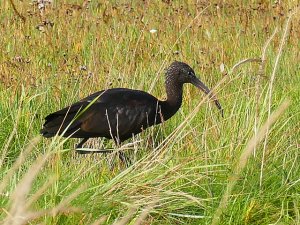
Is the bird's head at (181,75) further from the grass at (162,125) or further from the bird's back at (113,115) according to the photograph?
the bird's back at (113,115)

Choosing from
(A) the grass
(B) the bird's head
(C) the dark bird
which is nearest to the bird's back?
(C) the dark bird

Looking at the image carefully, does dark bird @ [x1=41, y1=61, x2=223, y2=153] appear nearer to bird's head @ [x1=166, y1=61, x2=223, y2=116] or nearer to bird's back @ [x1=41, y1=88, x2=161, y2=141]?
bird's back @ [x1=41, y1=88, x2=161, y2=141]

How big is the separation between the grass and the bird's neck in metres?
0.08

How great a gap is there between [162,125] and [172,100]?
0.74m

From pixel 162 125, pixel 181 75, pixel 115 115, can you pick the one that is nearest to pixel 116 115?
pixel 115 115

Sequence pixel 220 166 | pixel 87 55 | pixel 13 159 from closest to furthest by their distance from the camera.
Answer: pixel 220 166, pixel 13 159, pixel 87 55

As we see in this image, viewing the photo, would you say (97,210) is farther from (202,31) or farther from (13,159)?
(202,31)

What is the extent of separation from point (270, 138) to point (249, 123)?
202 millimetres

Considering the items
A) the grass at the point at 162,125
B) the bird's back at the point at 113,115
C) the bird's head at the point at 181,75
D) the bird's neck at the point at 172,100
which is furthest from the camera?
the bird's head at the point at 181,75

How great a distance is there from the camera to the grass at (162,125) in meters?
4.02

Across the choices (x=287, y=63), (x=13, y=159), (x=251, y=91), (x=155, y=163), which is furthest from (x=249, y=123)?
(x=287, y=63)

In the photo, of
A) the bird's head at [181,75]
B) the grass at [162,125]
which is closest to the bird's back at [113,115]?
the grass at [162,125]

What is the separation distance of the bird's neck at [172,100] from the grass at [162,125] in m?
0.08

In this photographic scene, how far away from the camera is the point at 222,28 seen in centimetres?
847
